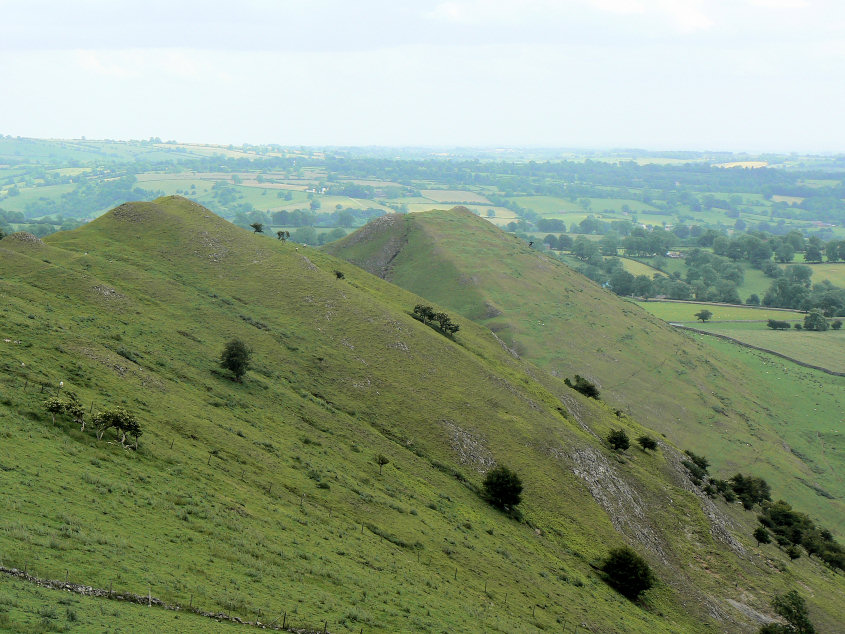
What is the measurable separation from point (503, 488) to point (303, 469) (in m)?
20.4

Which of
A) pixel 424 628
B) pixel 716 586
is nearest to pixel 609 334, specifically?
pixel 716 586

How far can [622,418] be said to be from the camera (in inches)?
3925

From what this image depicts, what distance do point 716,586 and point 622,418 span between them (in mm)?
37847

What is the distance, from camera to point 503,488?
200 ft

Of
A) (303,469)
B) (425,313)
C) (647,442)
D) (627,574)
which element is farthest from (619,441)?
(303,469)

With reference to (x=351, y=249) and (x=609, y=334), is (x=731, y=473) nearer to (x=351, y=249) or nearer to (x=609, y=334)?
(x=609, y=334)

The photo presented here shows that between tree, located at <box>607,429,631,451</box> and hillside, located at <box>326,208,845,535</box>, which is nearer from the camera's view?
tree, located at <box>607,429,631,451</box>

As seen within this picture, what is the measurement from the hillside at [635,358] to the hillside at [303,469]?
84.1 feet

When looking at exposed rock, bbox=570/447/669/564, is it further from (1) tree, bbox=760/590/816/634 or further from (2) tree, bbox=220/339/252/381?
(2) tree, bbox=220/339/252/381

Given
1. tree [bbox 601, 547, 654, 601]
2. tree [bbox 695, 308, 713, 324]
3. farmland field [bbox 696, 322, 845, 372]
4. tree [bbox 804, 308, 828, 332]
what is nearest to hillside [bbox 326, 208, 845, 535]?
farmland field [bbox 696, 322, 845, 372]

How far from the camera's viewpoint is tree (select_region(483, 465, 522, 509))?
60781 mm

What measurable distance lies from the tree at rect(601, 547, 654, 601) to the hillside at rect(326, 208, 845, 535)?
184 ft

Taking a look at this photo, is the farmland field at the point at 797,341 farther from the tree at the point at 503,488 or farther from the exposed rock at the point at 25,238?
the exposed rock at the point at 25,238

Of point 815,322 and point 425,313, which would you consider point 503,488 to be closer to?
point 425,313
